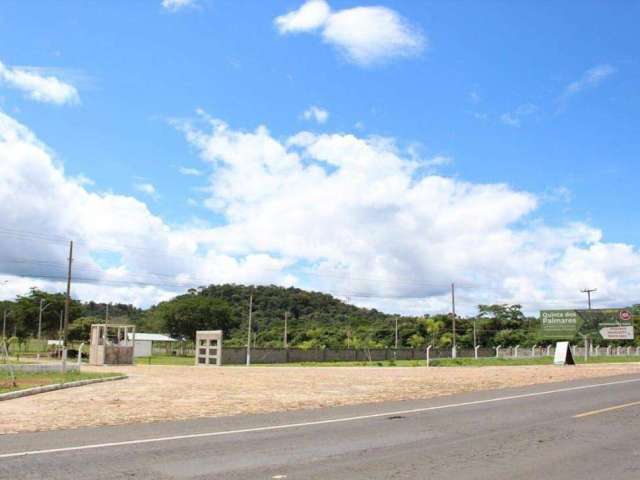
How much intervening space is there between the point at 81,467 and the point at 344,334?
86.2 meters

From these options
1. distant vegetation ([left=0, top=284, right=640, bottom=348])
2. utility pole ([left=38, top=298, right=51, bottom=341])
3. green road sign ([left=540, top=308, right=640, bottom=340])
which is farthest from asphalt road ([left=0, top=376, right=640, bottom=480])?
utility pole ([left=38, top=298, right=51, bottom=341])

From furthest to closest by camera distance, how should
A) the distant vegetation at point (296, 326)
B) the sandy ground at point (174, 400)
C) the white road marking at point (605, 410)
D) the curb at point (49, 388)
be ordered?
the distant vegetation at point (296, 326)
the curb at point (49, 388)
the white road marking at point (605, 410)
the sandy ground at point (174, 400)

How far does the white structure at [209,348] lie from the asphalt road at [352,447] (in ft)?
123

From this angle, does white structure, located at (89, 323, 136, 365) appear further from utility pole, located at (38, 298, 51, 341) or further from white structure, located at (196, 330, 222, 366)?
utility pole, located at (38, 298, 51, 341)

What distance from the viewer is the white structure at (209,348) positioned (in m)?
50.8

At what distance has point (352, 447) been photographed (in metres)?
9.48

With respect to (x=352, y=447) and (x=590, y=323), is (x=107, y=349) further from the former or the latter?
(x=590, y=323)

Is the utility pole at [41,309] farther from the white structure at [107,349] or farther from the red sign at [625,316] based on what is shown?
the red sign at [625,316]

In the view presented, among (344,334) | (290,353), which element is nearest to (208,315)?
(344,334)

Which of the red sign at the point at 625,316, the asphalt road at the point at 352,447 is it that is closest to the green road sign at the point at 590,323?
the red sign at the point at 625,316

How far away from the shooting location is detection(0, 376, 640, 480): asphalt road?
25.3 ft

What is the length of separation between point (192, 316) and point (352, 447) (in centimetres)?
8187

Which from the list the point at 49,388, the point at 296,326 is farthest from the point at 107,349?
the point at 296,326

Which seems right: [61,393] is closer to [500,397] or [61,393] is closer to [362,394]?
[362,394]
